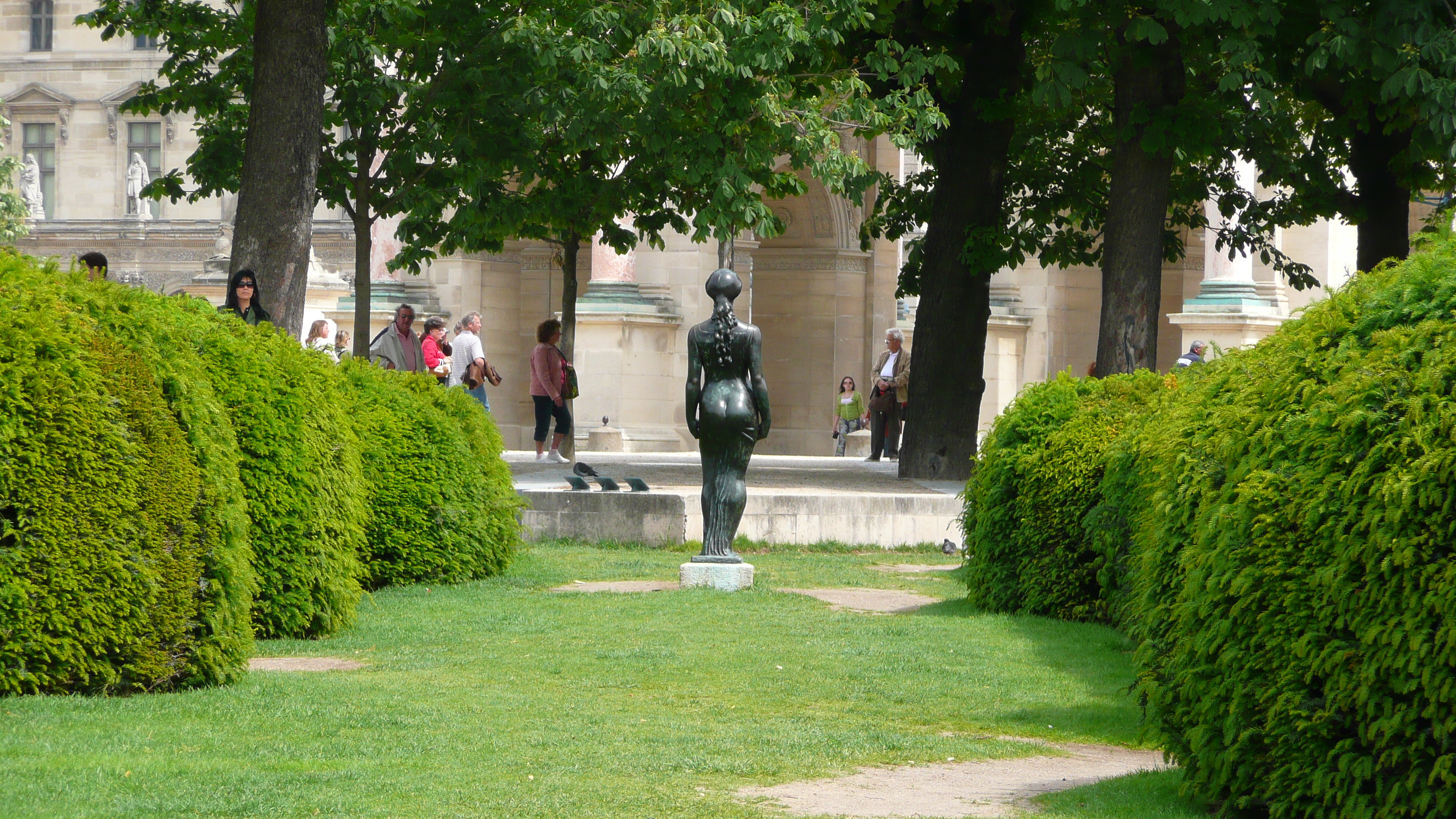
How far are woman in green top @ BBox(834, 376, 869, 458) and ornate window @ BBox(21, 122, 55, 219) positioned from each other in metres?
42.1

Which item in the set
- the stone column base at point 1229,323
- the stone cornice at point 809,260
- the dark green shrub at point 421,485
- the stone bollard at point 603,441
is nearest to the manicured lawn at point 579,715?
the dark green shrub at point 421,485

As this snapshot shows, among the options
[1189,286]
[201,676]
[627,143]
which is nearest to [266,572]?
[201,676]

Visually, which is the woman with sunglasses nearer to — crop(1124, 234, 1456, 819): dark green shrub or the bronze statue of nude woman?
the bronze statue of nude woman

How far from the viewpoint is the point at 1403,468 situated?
15.8 ft

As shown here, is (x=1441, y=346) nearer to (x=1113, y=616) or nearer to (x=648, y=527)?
(x=1113, y=616)

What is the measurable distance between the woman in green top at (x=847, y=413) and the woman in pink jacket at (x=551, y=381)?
907 centimetres

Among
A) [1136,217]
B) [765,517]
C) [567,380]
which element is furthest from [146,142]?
[1136,217]

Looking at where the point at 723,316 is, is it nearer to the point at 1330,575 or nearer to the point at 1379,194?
the point at 1330,575

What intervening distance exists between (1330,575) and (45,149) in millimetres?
66821

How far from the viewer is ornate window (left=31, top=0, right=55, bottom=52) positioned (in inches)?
2598

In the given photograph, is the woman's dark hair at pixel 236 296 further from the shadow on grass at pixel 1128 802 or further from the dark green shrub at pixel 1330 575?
→ the dark green shrub at pixel 1330 575

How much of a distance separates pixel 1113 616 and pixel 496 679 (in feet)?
12.4

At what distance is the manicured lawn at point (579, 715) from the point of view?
5777 mm

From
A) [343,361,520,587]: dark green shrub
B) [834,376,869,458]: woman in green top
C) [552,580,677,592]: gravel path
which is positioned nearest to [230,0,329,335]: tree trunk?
[343,361,520,587]: dark green shrub
